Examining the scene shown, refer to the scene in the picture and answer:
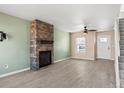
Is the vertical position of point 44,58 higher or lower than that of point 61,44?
lower

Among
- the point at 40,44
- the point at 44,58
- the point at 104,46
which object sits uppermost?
the point at 40,44

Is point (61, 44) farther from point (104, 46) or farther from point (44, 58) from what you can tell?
point (104, 46)

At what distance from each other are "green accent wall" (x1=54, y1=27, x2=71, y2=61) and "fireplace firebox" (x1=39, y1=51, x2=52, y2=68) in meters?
1.15

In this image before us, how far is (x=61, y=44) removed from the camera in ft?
25.5

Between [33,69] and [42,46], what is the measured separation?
1217 millimetres

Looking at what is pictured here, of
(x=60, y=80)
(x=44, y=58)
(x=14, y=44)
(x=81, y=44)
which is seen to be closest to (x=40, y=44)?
(x=44, y=58)

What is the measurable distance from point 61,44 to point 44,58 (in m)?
2.59

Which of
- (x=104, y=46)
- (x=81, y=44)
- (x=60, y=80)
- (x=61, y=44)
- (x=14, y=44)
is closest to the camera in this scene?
(x=60, y=80)

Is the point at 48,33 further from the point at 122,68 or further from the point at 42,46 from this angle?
the point at 122,68

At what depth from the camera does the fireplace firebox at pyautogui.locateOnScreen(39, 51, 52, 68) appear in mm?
5180

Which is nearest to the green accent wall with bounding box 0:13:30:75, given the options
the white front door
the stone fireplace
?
the stone fireplace

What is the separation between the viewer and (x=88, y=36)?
829 cm

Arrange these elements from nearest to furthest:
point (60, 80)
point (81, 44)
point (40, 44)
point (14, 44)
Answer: point (60, 80)
point (14, 44)
point (40, 44)
point (81, 44)

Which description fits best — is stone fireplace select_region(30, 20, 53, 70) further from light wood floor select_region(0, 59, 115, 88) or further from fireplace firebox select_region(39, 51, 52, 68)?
light wood floor select_region(0, 59, 115, 88)
